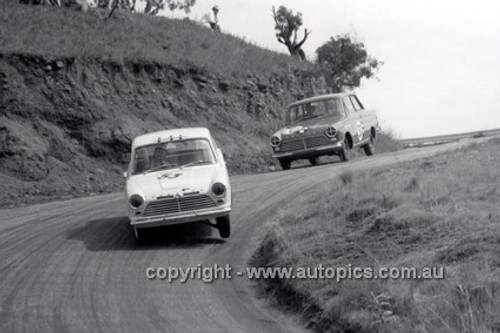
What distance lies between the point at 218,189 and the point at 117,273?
236 centimetres

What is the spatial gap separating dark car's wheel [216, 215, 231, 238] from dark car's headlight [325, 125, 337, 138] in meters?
9.71

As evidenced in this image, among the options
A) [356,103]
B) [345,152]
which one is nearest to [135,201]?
[345,152]

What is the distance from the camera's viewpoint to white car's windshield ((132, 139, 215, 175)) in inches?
523

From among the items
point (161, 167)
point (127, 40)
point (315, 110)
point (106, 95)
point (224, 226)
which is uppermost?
point (127, 40)

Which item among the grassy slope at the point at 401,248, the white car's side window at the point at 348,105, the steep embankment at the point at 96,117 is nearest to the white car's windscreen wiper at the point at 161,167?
the grassy slope at the point at 401,248

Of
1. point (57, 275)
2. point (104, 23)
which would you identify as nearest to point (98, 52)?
point (104, 23)

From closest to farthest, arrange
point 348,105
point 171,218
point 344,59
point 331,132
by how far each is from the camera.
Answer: point 171,218
point 331,132
point 348,105
point 344,59

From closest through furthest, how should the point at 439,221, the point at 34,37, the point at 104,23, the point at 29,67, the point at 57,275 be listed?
the point at 439,221
the point at 57,275
the point at 29,67
the point at 34,37
the point at 104,23

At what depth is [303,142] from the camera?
2231cm

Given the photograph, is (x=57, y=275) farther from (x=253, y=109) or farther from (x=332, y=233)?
(x=253, y=109)

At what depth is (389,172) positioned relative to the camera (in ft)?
51.0

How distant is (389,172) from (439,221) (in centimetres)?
598

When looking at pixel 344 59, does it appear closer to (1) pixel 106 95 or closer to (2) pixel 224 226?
(1) pixel 106 95

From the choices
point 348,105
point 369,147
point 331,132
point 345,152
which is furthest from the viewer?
point 369,147
